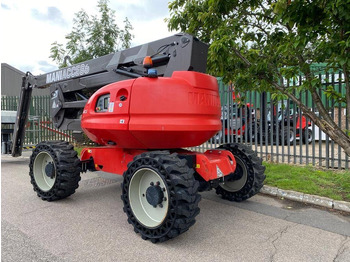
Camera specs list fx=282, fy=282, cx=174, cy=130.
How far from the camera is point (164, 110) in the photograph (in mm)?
3570

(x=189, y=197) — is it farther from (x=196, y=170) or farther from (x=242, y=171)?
(x=242, y=171)

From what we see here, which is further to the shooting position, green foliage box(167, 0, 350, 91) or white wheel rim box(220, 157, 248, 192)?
white wheel rim box(220, 157, 248, 192)

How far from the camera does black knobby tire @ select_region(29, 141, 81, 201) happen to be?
4.61 metres

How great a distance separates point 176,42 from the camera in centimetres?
400

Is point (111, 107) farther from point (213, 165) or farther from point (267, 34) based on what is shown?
point (267, 34)

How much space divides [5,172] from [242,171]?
20.9 ft

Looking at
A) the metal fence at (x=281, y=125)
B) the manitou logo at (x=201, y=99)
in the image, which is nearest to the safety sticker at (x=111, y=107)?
the manitou logo at (x=201, y=99)

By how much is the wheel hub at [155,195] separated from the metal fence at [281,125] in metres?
4.07

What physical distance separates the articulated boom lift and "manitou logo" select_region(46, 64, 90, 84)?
9 centimetres

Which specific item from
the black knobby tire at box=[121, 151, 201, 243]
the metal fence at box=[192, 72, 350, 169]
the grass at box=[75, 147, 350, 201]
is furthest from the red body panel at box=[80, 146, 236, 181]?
the metal fence at box=[192, 72, 350, 169]

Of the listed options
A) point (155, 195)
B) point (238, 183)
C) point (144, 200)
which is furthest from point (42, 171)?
point (238, 183)

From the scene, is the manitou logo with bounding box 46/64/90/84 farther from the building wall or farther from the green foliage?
the building wall

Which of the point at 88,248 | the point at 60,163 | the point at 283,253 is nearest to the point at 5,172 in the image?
the point at 60,163

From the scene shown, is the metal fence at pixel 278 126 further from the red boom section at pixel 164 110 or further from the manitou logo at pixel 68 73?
the manitou logo at pixel 68 73
